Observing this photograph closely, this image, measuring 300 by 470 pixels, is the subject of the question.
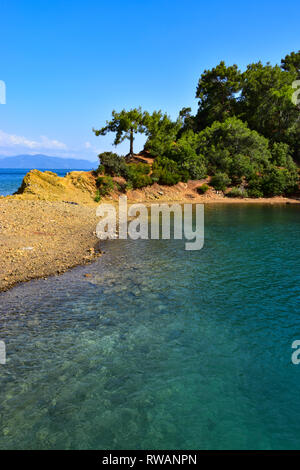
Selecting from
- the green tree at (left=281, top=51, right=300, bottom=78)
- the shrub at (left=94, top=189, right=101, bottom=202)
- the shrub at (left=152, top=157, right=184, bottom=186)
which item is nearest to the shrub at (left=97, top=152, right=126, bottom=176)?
the shrub at (left=152, top=157, right=184, bottom=186)

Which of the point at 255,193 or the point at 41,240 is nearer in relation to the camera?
the point at 41,240

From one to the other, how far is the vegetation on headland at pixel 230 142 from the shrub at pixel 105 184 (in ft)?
0.46

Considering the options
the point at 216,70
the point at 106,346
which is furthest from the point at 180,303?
the point at 216,70

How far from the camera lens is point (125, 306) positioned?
1146cm

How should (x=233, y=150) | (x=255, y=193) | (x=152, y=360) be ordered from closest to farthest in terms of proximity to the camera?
(x=152, y=360), (x=255, y=193), (x=233, y=150)

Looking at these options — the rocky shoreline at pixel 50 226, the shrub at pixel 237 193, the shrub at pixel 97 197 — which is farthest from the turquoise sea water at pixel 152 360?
the shrub at pixel 237 193

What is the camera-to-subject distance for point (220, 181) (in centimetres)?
4928

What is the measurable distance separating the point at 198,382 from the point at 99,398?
2432mm

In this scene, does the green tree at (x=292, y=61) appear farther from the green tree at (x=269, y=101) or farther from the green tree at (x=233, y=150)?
the green tree at (x=233, y=150)

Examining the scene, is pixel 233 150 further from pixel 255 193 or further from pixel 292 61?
pixel 292 61

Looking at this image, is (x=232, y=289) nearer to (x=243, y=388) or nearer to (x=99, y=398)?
(x=243, y=388)
